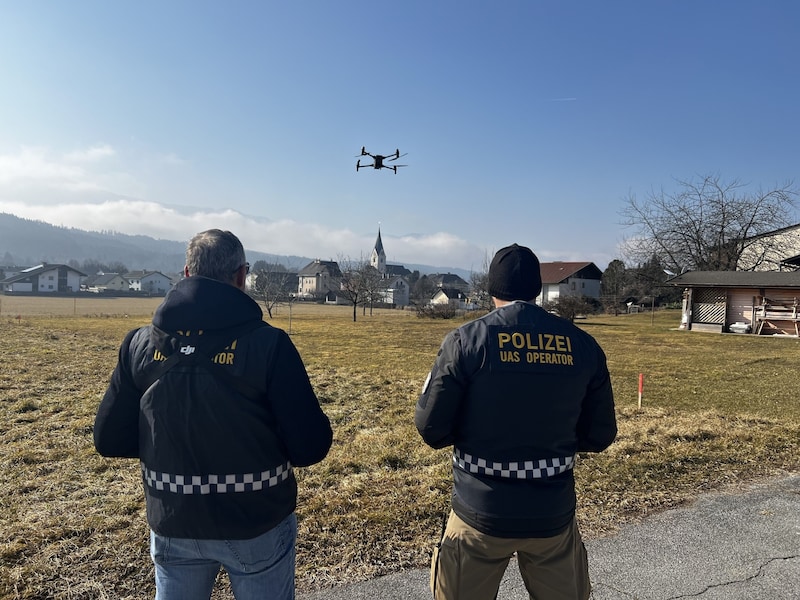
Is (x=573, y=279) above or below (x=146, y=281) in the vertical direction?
above

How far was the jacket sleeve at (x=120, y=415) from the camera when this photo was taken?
193cm

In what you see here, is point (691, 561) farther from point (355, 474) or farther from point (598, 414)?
point (355, 474)

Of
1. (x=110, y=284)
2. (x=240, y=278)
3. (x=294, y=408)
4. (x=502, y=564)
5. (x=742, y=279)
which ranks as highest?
(x=742, y=279)

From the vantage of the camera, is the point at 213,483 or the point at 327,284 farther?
the point at 327,284

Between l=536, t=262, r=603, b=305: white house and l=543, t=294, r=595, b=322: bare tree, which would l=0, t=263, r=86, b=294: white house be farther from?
l=543, t=294, r=595, b=322: bare tree

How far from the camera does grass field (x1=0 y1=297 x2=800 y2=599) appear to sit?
338cm

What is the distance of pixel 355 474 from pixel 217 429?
3732mm

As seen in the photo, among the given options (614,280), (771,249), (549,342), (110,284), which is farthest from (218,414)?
(110,284)

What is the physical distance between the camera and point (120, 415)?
6.45 feet

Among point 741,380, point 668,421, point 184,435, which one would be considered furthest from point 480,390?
point 741,380

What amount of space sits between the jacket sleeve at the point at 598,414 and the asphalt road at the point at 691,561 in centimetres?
139

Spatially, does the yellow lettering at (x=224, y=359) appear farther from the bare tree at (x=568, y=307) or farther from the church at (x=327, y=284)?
the church at (x=327, y=284)

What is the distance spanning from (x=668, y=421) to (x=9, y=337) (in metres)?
22.1

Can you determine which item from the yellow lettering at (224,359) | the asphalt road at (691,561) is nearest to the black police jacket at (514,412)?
the yellow lettering at (224,359)
